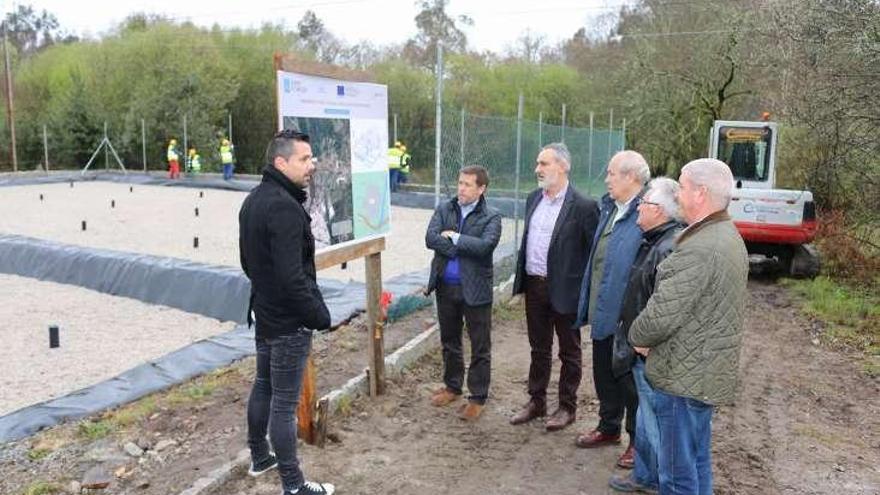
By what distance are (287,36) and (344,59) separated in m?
3.64

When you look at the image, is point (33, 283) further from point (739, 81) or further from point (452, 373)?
point (739, 81)

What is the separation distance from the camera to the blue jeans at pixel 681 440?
2.96m

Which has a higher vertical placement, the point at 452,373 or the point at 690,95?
the point at 690,95

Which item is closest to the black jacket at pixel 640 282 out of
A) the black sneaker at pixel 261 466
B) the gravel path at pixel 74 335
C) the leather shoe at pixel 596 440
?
the leather shoe at pixel 596 440

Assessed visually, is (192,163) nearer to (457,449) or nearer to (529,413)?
(529,413)

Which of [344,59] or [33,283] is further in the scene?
[344,59]

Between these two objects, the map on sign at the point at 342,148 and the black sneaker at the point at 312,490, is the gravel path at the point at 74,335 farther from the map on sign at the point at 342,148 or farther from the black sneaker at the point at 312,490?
the black sneaker at the point at 312,490

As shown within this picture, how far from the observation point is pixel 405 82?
3134cm

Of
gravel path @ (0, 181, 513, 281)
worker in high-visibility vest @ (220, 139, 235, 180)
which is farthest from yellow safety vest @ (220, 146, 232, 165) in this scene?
gravel path @ (0, 181, 513, 281)

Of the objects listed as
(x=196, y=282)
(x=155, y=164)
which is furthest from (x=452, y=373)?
(x=155, y=164)

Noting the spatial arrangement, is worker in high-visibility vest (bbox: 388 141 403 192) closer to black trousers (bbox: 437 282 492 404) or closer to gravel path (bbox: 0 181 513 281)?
gravel path (bbox: 0 181 513 281)

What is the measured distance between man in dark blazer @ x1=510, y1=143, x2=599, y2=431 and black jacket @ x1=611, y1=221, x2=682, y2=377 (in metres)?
0.71

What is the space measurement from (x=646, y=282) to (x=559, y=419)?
5.03ft

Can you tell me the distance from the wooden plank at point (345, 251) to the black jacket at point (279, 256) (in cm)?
67
